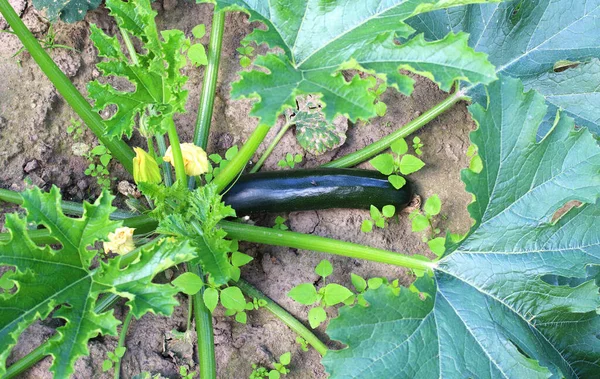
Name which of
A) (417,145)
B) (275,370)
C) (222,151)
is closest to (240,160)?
(222,151)

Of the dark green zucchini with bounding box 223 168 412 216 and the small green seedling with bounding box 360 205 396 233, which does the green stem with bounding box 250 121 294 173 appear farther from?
the small green seedling with bounding box 360 205 396 233

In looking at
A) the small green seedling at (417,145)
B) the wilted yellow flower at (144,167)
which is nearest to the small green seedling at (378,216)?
the small green seedling at (417,145)

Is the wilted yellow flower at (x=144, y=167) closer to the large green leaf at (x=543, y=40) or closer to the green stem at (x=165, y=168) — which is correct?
the green stem at (x=165, y=168)

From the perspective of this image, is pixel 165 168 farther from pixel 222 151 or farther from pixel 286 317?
pixel 286 317

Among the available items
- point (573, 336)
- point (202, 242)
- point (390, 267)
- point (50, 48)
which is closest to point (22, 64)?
point (50, 48)

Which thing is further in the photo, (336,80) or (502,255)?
(502,255)

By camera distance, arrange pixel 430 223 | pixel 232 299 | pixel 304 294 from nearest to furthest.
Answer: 1. pixel 232 299
2. pixel 304 294
3. pixel 430 223

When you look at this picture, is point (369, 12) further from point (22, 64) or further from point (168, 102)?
point (22, 64)
